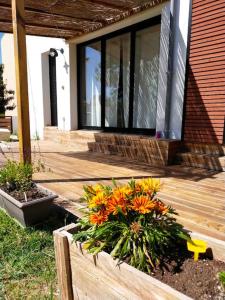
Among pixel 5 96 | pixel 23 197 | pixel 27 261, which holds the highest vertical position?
pixel 5 96

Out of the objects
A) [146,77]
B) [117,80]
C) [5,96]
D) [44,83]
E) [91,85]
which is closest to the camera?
[146,77]

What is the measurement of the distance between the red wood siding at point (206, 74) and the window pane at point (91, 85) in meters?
2.69

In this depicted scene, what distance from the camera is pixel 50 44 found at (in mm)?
7105

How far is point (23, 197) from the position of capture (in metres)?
2.25

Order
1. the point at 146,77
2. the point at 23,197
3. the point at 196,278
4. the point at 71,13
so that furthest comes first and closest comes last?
the point at 146,77
the point at 71,13
the point at 23,197
the point at 196,278

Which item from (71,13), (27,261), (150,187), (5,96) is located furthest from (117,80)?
(5,96)

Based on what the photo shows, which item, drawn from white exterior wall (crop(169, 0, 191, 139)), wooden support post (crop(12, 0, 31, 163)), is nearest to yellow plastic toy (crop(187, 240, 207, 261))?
wooden support post (crop(12, 0, 31, 163))

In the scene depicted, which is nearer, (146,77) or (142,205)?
(142,205)

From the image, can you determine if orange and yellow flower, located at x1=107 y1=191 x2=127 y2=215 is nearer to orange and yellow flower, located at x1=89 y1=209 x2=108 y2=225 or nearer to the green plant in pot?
orange and yellow flower, located at x1=89 y1=209 x2=108 y2=225

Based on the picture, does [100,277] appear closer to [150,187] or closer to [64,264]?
[64,264]

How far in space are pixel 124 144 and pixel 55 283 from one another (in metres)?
3.38

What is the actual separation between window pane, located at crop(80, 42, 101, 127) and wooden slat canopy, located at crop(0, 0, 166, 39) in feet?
2.03

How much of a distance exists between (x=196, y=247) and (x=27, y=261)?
1185 mm

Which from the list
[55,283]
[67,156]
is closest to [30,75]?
[67,156]
